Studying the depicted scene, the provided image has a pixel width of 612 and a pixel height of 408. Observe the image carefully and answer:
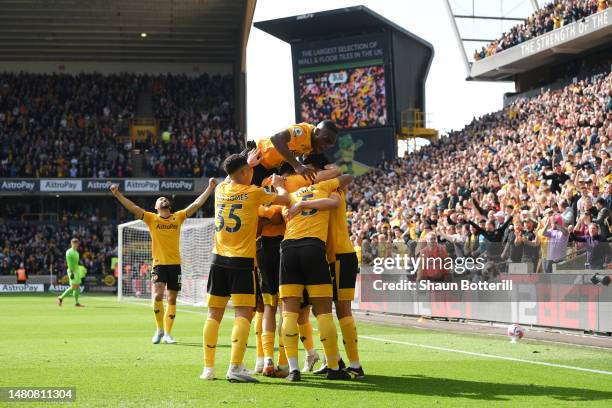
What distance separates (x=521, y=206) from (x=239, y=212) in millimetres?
13767

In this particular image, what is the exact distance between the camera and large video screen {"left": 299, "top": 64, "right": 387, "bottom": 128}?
49688 millimetres

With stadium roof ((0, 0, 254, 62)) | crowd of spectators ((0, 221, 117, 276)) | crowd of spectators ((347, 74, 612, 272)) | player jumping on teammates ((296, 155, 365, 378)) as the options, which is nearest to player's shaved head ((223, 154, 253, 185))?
player jumping on teammates ((296, 155, 365, 378))

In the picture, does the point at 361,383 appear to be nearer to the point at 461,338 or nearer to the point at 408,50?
the point at 461,338

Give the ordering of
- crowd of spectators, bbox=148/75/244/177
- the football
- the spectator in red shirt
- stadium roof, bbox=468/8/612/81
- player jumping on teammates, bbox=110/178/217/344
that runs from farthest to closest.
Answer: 1. crowd of spectators, bbox=148/75/244/177
2. stadium roof, bbox=468/8/612/81
3. the spectator in red shirt
4. player jumping on teammates, bbox=110/178/217/344
5. the football

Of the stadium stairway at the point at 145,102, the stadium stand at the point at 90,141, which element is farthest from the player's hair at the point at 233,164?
the stadium stairway at the point at 145,102

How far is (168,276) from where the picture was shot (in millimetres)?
15273

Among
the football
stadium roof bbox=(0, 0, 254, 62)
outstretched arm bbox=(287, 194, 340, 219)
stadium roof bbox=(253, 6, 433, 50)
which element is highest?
stadium roof bbox=(0, 0, 254, 62)

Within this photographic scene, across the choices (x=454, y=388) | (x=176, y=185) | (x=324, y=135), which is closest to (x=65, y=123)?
(x=176, y=185)

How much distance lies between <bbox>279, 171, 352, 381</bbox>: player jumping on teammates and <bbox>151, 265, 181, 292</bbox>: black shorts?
5.75 metres

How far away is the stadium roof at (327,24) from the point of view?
49250mm

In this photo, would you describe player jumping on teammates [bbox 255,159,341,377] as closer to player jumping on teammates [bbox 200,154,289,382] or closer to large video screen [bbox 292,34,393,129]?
player jumping on teammates [bbox 200,154,289,382]

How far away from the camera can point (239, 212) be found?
9656 millimetres

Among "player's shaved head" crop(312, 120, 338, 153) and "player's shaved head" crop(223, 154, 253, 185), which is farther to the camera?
"player's shaved head" crop(312, 120, 338, 153)

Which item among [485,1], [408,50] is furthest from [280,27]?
[485,1]
